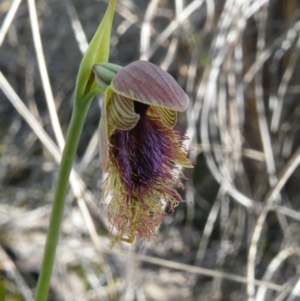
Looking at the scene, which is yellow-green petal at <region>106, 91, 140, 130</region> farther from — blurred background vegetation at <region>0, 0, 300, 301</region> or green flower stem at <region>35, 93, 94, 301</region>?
blurred background vegetation at <region>0, 0, 300, 301</region>

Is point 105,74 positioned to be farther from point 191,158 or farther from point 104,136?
→ point 191,158

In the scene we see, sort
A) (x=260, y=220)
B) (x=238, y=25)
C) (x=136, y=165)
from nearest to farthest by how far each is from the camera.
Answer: (x=136, y=165) < (x=260, y=220) < (x=238, y=25)

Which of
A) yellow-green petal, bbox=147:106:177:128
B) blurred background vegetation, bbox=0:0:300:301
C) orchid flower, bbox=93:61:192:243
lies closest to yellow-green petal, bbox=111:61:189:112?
orchid flower, bbox=93:61:192:243

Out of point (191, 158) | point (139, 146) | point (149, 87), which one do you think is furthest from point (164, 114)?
point (191, 158)

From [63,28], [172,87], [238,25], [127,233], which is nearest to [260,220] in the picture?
[238,25]

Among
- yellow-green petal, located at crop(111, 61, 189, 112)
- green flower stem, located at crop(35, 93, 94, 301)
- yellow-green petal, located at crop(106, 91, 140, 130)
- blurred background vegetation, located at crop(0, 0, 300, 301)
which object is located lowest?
blurred background vegetation, located at crop(0, 0, 300, 301)

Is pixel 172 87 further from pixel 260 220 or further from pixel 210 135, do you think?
pixel 210 135

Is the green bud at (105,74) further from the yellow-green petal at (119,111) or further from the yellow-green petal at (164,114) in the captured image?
the yellow-green petal at (164,114)
